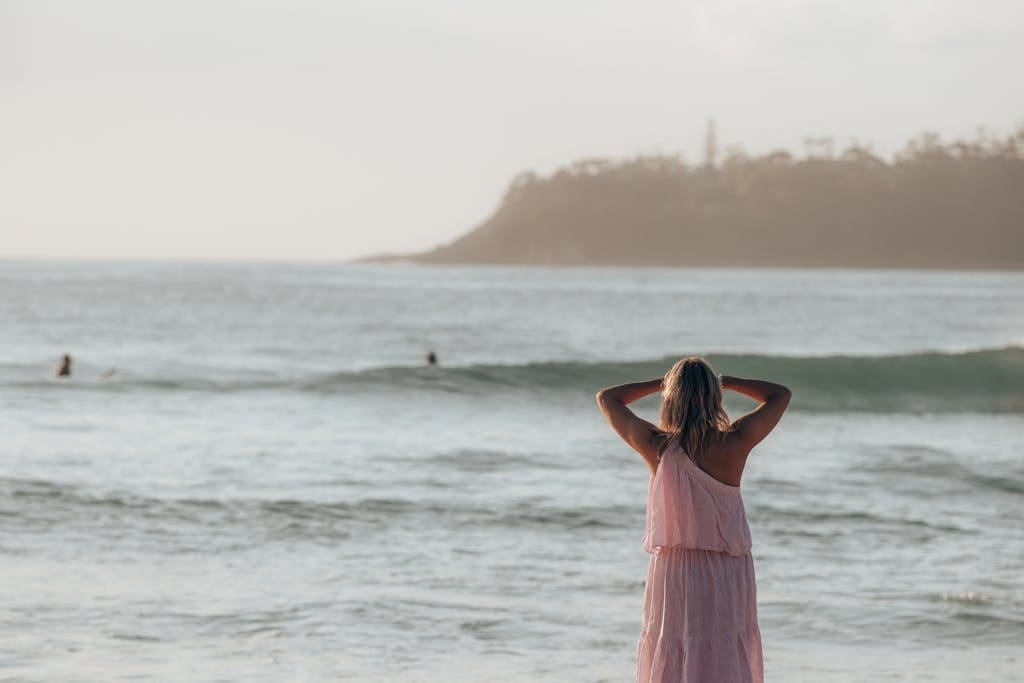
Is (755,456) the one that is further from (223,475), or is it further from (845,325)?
(845,325)

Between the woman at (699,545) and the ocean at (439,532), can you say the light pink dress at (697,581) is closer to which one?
the woman at (699,545)

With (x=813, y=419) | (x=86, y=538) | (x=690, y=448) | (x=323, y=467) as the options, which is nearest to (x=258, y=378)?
(x=813, y=419)

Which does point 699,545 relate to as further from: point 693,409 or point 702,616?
point 693,409

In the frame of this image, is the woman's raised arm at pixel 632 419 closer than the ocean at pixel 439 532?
Yes

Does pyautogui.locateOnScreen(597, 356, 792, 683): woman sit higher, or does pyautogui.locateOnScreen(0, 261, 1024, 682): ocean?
pyautogui.locateOnScreen(597, 356, 792, 683): woman

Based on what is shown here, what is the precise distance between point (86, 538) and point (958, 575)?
261 inches

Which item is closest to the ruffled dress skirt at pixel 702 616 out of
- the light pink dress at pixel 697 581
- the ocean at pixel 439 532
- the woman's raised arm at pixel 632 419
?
the light pink dress at pixel 697 581

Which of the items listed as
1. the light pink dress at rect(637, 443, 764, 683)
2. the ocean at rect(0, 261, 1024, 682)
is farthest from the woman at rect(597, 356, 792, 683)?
the ocean at rect(0, 261, 1024, 682)

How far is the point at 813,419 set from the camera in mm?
24578

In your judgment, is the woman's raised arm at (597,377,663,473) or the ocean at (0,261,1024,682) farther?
the ocean at (0,261,1024,682)

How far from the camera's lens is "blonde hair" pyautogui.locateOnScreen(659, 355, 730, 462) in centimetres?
462

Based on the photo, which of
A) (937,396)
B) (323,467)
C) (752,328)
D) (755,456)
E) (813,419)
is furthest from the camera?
(752,328)

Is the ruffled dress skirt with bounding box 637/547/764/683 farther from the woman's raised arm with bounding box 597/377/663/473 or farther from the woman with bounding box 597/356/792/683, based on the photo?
the woman's raised arm with bounding box 597/377/663/473

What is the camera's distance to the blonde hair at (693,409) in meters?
4.62
